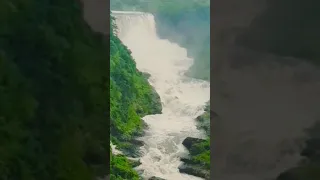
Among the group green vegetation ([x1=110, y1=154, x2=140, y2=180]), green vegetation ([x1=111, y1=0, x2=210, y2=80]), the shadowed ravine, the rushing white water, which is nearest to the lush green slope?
green vegetation ([x1=110, y1=154, x2=140, y2=180])

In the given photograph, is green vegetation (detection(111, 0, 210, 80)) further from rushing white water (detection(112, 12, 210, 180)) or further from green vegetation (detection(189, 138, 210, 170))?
green vegetation (detection(189, 138, 210, 170))

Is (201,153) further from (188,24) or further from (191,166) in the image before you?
(188,24)

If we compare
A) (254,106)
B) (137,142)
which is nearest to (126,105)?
(137,142)

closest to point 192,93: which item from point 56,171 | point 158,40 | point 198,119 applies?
point 198,119

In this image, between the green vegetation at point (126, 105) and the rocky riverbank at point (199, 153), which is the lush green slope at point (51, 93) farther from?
the rocky riverbank at point (199, 153)

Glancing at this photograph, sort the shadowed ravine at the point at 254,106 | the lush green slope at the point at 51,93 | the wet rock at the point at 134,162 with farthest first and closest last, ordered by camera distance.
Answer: the wet rock at the point at 134,162 < the lush green slope at the point at 51,93 < the shadowed ravine at the point at 254,106

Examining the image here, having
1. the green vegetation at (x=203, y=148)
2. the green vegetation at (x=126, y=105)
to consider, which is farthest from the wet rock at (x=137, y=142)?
the green vegetation at (x=203, y=148)
